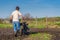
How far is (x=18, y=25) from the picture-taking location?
17.0 meters

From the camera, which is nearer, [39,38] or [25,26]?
[39,38]

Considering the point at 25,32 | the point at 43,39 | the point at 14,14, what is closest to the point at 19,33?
the point at 25,32

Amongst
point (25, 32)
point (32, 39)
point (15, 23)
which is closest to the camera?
point (32, 39)

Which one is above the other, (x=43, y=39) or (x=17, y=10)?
(x=17, y=10)

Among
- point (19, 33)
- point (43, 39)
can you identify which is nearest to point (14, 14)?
point (19, 33)

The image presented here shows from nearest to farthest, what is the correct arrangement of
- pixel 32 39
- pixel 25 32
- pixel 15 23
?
pixel 32 39
pixel 15 23
pixel 25 32

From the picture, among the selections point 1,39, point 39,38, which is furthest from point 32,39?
point 1,39

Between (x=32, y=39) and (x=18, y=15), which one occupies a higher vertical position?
(x=18, y=15)

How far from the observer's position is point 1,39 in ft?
51.9

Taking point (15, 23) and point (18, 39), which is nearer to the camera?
point (18, 39)

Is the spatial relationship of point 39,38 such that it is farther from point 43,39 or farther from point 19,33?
point 19,33

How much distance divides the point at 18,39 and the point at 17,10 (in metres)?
2.41

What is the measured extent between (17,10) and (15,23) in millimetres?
938

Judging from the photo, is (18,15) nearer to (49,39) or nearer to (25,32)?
(25,32)
